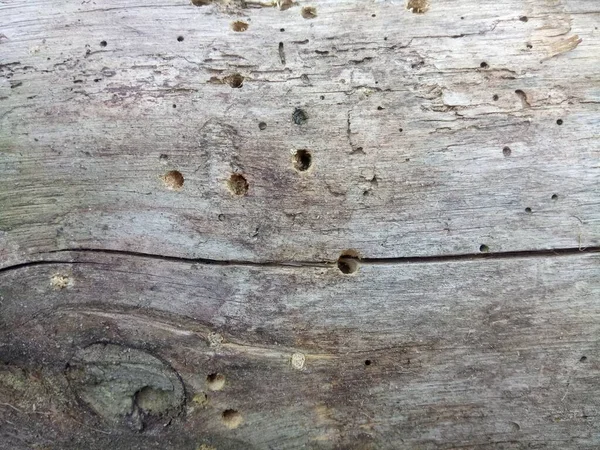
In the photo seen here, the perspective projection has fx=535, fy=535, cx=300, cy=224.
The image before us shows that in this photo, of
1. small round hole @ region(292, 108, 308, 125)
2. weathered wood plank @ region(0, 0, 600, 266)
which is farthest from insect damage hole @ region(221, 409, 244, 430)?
small round hole @ region(292, 108, 308, 125)

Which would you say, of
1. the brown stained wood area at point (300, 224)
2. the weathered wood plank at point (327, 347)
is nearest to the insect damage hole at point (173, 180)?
the brown stained wood area at point (300, 224)

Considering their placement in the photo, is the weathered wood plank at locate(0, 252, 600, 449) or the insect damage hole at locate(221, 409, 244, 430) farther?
the insect damage hole at locate(221, 409, 244, 430)

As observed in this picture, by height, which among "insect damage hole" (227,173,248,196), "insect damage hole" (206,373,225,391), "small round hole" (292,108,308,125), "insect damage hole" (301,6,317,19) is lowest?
"insect damage hole" (206,373,225,391)

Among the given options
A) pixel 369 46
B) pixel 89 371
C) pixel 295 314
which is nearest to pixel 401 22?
pixel 369 46

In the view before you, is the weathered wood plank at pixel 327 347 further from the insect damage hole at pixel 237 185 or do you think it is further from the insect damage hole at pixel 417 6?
the insect damage hole at pixel 417 6

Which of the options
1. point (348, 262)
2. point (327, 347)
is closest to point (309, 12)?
point (348, 262)

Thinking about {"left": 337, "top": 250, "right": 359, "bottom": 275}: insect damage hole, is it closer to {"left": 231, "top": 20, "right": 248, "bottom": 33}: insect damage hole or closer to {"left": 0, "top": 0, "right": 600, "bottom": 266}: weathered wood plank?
{"left": 0, "top": 0, "right": 600, "bottom": 266}: weathered wood plank

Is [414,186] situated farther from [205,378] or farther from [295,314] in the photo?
[205,378]

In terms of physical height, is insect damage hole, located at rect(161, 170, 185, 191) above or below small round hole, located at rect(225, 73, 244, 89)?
below
